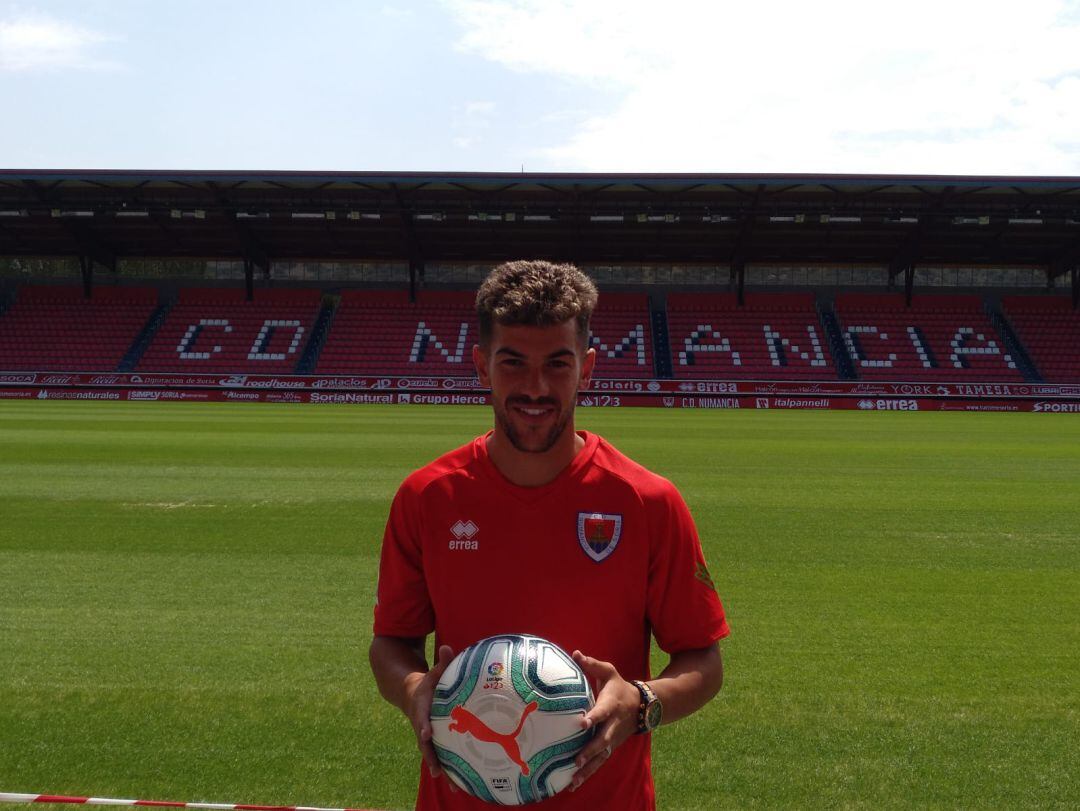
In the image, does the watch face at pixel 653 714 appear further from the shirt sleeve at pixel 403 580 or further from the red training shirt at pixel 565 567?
the shirt sleeve at pixel 403 580

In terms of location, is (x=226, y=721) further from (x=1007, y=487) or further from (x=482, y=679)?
(x=1007, y=487)

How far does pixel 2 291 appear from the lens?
45.8 m

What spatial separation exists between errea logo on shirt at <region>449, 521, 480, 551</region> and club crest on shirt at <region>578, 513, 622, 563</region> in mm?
243

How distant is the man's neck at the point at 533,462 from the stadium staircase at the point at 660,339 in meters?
36.8

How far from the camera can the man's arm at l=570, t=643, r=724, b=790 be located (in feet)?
5.88

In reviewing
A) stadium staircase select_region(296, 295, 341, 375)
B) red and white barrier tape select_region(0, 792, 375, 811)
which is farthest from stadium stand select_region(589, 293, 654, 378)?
red and white barrier tape select_region(0, 792, 375, 811)

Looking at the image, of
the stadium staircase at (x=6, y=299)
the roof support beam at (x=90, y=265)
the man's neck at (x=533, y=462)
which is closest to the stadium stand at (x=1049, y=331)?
the man's neck at (x=533, y=462)

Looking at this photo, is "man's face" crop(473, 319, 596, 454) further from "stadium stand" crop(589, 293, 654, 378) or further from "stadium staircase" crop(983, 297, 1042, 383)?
"stadium staircase" crop(983, 297, 1042, 383)

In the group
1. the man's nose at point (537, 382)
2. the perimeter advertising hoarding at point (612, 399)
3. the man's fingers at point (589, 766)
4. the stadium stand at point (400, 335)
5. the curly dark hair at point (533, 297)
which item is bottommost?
the perimeter advertising hoarding at point (612, 399)

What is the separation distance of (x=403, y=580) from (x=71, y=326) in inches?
1826

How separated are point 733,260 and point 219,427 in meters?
29.8

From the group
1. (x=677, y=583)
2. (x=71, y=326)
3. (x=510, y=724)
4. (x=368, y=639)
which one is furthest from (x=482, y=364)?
(x=71, y=326)

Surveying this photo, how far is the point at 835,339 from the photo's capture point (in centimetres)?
4144

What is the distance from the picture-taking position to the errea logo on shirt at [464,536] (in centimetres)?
201
